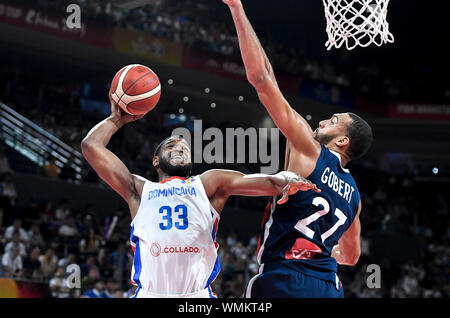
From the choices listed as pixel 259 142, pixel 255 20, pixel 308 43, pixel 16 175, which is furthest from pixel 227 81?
pixel 16 175

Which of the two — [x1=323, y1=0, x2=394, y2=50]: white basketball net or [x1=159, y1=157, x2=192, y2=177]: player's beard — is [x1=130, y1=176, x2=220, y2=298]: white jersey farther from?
[x1=323, y1=0, x2=394, y2=50]: white basketball net

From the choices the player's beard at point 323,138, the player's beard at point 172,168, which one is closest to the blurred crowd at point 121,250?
the player's beard at point 172,168

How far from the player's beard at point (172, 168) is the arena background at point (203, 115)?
4.92 metres

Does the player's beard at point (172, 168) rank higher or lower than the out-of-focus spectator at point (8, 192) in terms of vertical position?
higher

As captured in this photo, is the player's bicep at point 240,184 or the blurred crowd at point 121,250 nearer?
the player's bicep at point 240,184

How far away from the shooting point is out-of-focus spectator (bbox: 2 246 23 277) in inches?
332

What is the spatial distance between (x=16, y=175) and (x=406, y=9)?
539 inches

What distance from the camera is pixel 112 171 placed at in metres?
3.61

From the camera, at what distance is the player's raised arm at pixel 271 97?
10.5 ft

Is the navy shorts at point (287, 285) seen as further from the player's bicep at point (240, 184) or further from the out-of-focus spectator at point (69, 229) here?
the out-of-focus spectator at point (69, 229)

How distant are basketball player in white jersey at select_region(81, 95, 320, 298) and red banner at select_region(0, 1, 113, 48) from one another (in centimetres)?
1001

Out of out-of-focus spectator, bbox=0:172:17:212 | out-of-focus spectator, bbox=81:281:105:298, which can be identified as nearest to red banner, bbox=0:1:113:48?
out-of-focus spectator, bbox=0:172:17:212

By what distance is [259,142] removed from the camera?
15.8m
